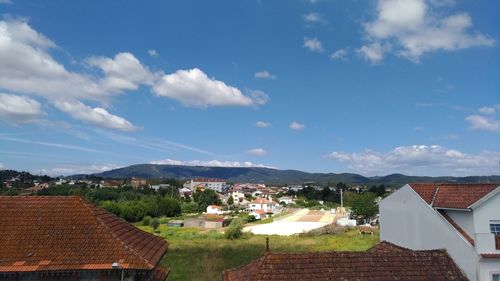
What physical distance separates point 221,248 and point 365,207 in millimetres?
40267

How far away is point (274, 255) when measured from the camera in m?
13.0

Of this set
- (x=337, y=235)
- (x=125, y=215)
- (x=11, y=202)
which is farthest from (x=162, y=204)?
(x=11, y=202)

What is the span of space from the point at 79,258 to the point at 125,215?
7277 centimetres

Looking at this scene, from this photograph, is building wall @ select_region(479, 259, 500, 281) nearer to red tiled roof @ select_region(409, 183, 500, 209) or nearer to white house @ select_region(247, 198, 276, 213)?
red tiled roof @ select_region(409, 183, 500, 209)

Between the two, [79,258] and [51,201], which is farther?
[51,201]

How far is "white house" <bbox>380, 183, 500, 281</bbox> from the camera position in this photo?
1391cm

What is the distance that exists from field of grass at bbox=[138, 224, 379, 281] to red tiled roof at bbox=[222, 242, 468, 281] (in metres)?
19.3

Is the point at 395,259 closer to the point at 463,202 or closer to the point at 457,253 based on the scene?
the point at 457,253

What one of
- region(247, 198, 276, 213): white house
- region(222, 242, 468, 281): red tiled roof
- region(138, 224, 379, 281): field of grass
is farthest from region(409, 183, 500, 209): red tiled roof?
region(247, 198, 276, 213): white house

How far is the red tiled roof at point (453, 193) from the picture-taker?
49.9 ft

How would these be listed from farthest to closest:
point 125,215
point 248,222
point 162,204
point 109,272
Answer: point 162,204 < point 248,222 < point 125,215 < point 109,272

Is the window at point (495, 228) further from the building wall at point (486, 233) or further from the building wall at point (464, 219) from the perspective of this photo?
the building wall at point (464, 219)

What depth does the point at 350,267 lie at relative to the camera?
13.1 m

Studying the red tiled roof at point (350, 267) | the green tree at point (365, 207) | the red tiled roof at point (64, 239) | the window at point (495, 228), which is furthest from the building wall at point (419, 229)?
the green tree at point (365, 207)
